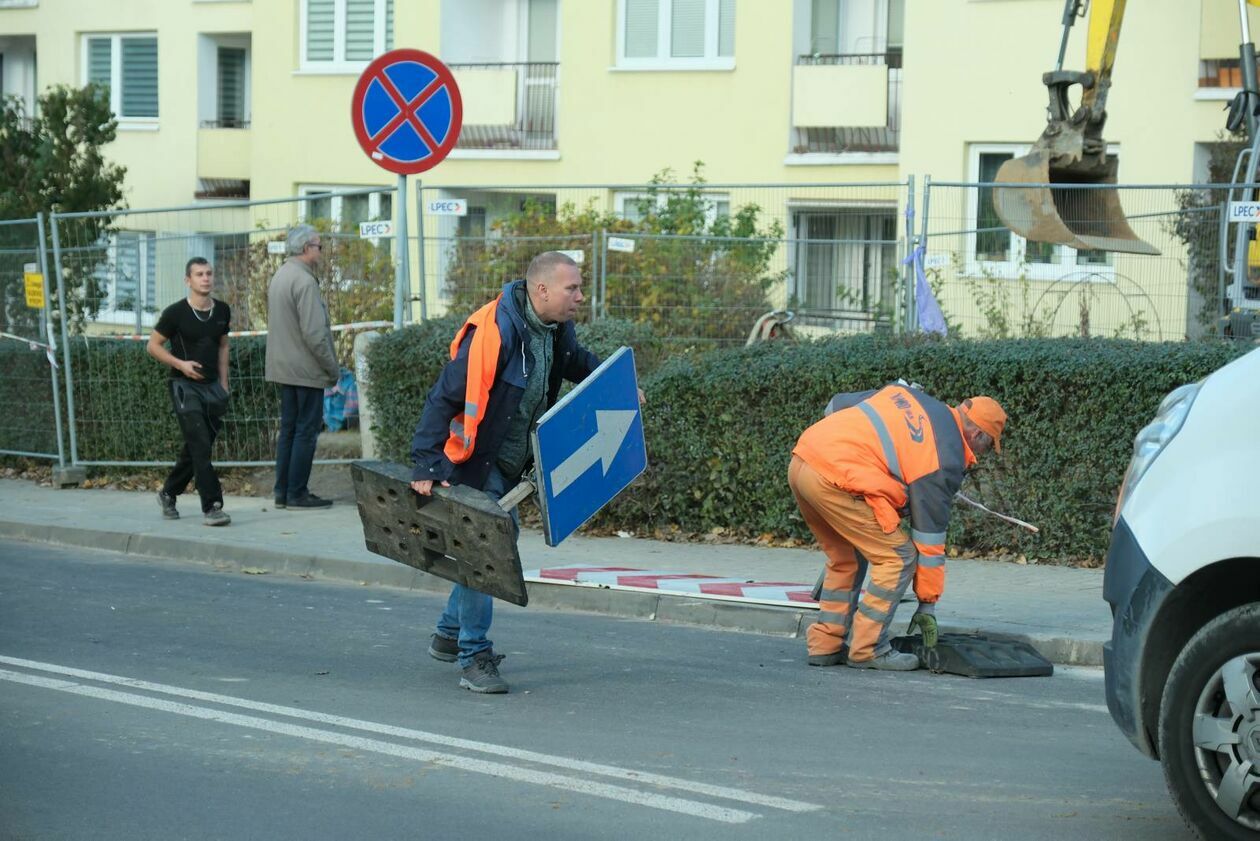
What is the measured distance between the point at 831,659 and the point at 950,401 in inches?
127

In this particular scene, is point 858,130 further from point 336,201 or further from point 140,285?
point 140,285

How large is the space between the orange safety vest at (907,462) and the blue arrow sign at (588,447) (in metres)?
0.86

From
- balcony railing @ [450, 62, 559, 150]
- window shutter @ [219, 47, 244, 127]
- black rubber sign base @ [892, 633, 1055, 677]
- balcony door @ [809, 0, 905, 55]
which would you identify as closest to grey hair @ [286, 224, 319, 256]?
black rubber sign base @ [892, 633, 1055, 677]

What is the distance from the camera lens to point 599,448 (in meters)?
7.43

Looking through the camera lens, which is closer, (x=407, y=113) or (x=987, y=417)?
(x=987, y=417)

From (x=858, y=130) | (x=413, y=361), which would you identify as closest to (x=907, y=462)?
(x=413, y=361)

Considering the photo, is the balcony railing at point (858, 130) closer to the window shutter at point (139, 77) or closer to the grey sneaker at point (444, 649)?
the window shutter at point (139, 77)

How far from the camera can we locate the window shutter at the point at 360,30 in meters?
26.1

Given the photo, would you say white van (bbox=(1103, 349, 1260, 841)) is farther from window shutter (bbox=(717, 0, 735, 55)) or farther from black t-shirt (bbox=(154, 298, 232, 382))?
window shutter (bbox=(717, 0, 735, 55))

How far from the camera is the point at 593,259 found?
44.1 ft

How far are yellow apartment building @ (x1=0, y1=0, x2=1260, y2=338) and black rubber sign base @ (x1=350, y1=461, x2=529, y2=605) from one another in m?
6.08

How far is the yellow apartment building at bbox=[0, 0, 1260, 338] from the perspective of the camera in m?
17.2

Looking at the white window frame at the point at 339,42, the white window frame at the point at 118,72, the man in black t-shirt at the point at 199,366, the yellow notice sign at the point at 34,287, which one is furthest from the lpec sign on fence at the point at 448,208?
the white window frame at the point at 118,72

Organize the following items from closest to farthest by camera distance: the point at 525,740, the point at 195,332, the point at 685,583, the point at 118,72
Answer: the point at 525,740, the point at 685,583, the point at 195,332, the point at 118,72
